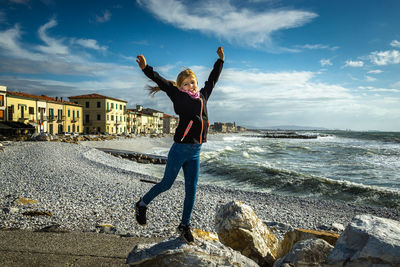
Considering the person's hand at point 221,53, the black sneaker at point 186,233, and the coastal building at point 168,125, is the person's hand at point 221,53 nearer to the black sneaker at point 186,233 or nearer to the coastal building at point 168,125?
the black sneaker at point 186,233

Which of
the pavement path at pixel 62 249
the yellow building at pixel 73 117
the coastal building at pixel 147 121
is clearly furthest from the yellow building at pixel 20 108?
the pavement path at pixel 62 249

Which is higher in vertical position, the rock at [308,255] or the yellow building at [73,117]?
the yellow building at [73,117]

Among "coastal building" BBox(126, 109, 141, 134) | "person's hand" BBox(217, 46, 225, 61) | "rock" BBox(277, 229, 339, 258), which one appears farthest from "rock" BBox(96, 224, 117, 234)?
"coastal building" BBox(126, 109, 141, 134)

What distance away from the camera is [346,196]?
43.0 feet

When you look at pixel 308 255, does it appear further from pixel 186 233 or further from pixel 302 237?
pixel 186 233

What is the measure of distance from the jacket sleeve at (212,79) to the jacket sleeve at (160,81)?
43 cm

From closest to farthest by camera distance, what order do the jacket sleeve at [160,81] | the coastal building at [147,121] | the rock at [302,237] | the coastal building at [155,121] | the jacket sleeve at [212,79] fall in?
the jacket sleeve at [160,81] → the jacket sleeve at [212,79] → the rock at [302,237] → the coastal building at [147,121] → the coastal building at [155,121]

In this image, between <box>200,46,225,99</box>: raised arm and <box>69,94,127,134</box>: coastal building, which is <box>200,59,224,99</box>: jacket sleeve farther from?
<box>69,94,127,134</box>: coastal building

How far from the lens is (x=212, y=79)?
11.2 ft

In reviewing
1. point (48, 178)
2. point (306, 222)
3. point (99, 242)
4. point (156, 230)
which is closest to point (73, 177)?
→ point (48, 178)

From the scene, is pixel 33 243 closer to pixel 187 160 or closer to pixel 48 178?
pixel 187 160

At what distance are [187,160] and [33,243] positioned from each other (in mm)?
2863

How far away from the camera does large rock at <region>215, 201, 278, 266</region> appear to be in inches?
138

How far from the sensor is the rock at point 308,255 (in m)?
2.68
